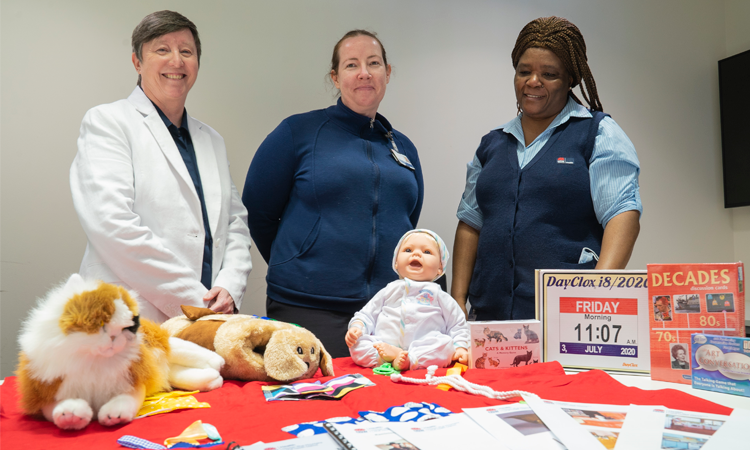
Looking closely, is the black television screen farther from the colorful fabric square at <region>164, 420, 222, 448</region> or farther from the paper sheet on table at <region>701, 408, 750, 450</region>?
the colorful fabric square at <region>164, 420, 222, 448</region>

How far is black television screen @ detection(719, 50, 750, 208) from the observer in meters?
3.79

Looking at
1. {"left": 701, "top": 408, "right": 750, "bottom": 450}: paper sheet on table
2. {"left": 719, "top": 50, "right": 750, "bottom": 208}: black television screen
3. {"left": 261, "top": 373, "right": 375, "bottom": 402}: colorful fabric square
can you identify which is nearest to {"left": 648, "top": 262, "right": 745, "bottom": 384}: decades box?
{"left": 701, "top": 408, "right": 750, "bottom": 450}: paper sheet on table

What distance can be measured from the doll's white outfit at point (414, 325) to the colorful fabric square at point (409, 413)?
0.42 meters

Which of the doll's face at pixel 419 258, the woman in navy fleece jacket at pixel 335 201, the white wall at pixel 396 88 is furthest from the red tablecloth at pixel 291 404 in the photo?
the white wall at pixel 396 88

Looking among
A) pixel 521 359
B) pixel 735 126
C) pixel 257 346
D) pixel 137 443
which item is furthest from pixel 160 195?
pixel 735 126

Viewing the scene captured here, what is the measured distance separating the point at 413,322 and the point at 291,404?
59cm

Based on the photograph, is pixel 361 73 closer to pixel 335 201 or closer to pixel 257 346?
pixel 335 201

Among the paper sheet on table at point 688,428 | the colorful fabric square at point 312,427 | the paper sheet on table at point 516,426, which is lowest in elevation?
the colorful fabric square at point 312,427

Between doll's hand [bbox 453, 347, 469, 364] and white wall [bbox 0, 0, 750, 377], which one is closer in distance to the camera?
doll's hand [bbox 453, 347, 469, 364]

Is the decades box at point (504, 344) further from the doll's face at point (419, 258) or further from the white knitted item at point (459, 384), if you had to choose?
the doll's face at point (419, 258)

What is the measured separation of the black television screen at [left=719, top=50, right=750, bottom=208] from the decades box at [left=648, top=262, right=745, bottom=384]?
3194mm

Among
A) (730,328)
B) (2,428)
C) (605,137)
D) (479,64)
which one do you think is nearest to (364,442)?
(2,428)

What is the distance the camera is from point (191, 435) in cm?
92

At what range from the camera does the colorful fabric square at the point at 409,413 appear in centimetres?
105
